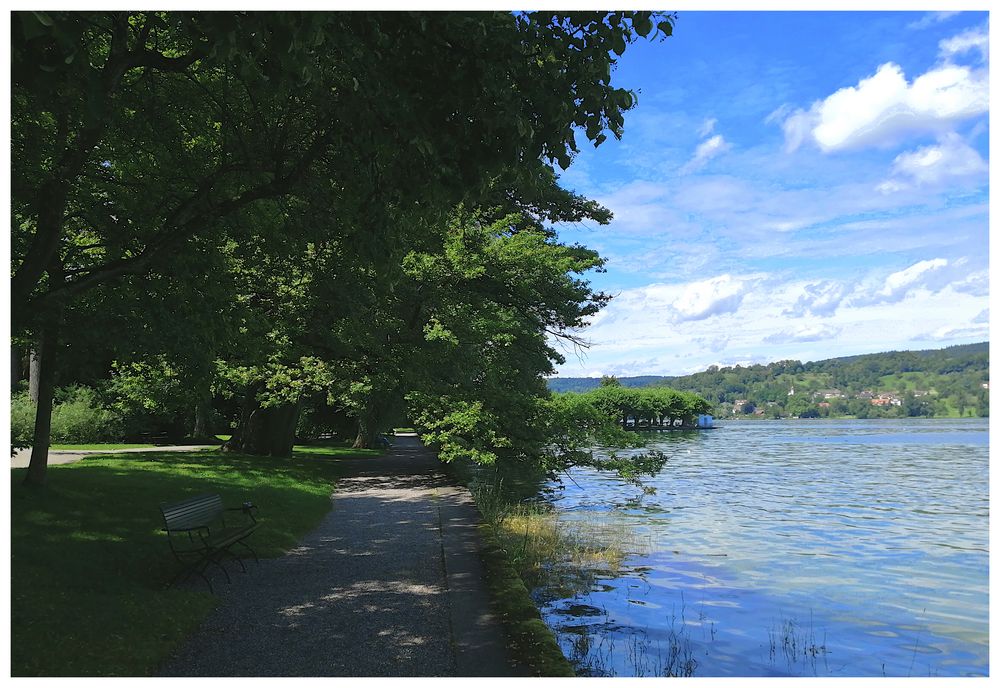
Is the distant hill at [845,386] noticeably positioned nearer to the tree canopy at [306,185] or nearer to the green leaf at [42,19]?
the tree canopy at [306,185]

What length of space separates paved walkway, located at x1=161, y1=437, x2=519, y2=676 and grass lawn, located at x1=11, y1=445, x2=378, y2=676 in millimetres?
346

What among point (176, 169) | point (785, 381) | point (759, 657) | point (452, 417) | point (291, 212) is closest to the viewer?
point (759, 657)

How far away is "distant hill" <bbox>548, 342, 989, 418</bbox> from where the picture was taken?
63.2m

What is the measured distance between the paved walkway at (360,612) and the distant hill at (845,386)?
30315 millimetres

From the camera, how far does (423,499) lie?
16031 millimetres

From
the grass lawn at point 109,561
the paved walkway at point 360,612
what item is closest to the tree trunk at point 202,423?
the grass lawn at point 109,561

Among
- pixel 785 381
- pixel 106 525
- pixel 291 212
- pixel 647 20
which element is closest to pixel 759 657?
pixel 647 20

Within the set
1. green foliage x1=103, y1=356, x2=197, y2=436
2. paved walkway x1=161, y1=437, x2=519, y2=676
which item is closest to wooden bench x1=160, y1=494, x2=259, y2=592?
paved walkway x1=161, y1=437, x2=519, y2=676

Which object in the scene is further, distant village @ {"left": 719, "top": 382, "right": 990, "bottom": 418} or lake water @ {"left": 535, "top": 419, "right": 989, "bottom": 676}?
distant village @ {"left": 719, "top": 382, "right": 990, "bottom": 418}

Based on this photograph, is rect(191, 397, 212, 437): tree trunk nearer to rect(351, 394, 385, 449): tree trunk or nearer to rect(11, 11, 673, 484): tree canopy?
rect(351, 394, 385, 449): tree trunk

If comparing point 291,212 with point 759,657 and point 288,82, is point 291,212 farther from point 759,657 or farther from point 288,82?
point 759,657

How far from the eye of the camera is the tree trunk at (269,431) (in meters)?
25.6

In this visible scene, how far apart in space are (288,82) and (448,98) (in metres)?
1.42

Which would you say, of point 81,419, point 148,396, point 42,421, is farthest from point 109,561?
point 81,419
